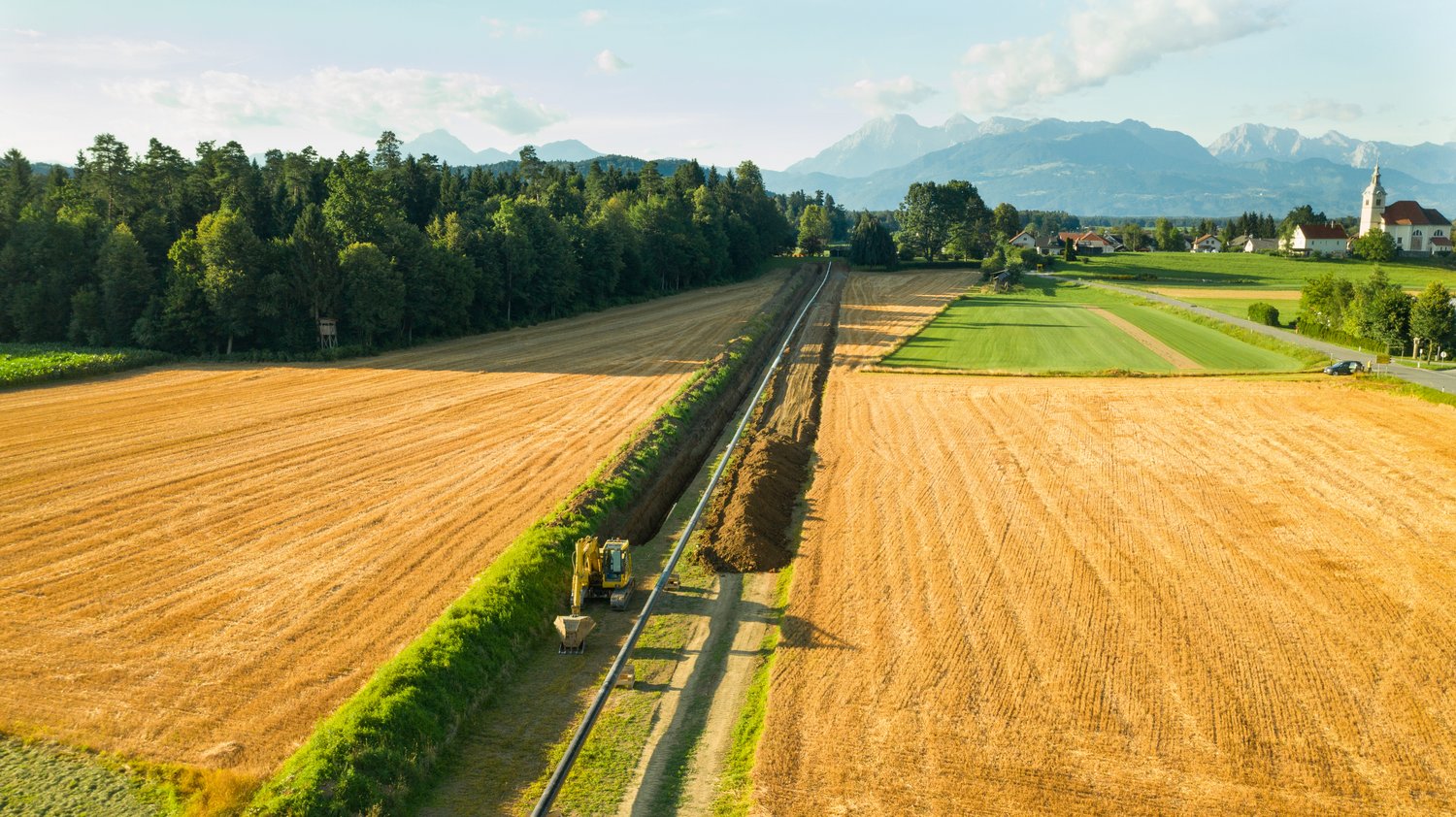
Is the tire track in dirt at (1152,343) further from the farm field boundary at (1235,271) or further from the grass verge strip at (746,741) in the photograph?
the grass verge strip at (746,741)

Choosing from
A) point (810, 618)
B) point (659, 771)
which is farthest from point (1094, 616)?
point (659, 771)

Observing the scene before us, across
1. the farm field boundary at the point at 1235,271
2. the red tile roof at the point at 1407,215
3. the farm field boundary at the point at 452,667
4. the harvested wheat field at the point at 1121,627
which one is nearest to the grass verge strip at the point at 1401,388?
the harvested wheat field at the point at 1121,627

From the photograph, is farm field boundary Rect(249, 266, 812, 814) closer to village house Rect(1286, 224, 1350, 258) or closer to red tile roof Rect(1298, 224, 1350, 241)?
village house Rect(1286, 224, 1350, 258)

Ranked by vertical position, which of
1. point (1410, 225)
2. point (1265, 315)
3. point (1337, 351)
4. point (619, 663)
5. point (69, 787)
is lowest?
point (69, 787)

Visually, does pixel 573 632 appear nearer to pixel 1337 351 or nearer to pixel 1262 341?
pixel 1337 351

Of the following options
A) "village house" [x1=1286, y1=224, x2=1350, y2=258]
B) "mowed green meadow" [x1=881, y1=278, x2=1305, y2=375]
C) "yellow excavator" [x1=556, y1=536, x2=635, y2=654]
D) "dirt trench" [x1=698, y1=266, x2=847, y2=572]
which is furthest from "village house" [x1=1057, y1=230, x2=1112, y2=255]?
"yellow excavator" [x1=556, y1=536, x2=635, y2=654]

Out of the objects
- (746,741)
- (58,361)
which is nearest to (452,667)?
(746,741)
